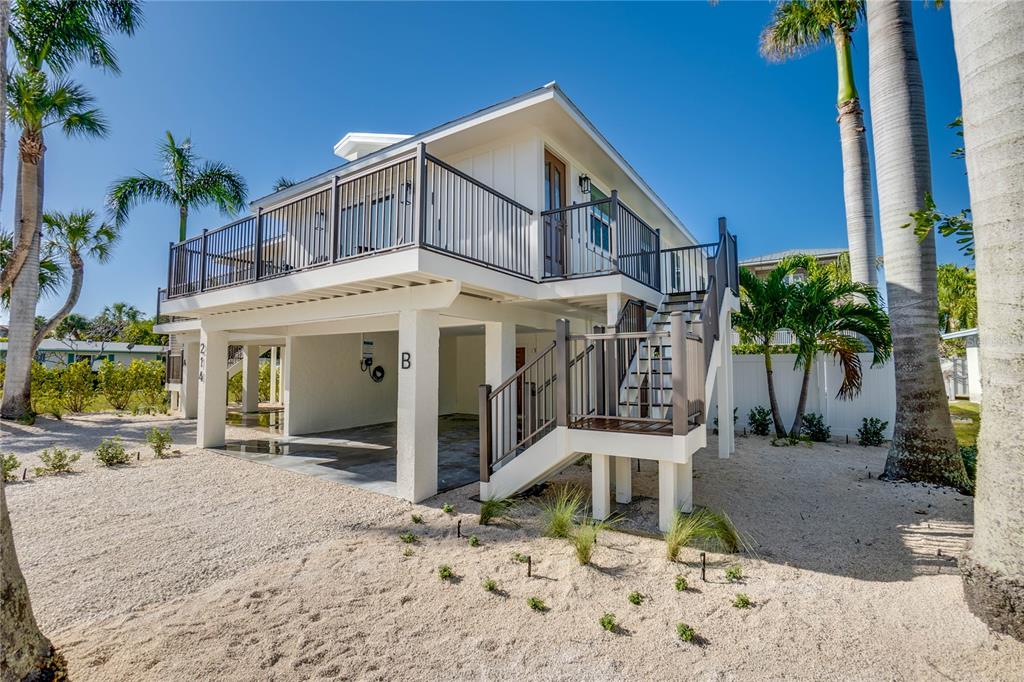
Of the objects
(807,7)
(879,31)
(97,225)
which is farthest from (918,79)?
(97,225)

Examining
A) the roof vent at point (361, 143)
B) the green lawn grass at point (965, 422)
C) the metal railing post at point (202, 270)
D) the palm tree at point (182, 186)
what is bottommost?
the green lawn grass at point (965, 422)

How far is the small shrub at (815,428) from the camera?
11547 millimetres

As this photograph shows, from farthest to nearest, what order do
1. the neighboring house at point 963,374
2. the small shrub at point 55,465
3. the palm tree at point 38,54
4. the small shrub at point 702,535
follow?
the neighboring house at point 963,374
the palm tree at point 38,54
the small shrub at point 55,465
the small shrub at point 702,535

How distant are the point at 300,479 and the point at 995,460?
8892mm

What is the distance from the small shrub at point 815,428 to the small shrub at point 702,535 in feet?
26.8

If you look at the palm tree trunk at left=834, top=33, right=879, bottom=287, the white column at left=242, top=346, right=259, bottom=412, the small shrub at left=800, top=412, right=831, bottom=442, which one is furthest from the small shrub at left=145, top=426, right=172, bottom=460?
the palm tree trunk at left=834, top=33, right=879, bottom=287

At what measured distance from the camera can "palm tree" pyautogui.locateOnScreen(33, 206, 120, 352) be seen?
16.3 m

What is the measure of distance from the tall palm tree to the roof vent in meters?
8.48

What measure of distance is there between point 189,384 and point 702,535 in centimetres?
1893

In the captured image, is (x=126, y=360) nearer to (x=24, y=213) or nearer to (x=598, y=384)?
(x=24, y=213)

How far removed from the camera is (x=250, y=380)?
1748cm

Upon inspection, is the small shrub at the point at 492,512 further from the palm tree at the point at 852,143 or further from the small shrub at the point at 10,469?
the palm tree at the point at 852,143

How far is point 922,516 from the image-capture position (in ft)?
19.6

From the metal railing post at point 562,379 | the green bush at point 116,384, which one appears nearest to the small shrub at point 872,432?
the metal railing post at point 562,379
